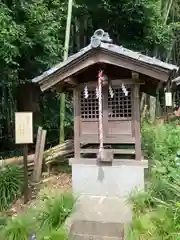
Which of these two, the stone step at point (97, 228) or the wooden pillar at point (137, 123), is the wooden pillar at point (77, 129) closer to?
the wooden pillar at point (137, 123)

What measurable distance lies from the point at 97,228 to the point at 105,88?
2.50 meters

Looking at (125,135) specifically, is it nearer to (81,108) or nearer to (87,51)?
(81,108)

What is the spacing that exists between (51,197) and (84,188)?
74cm

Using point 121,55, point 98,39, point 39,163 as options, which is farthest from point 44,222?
point 98,39

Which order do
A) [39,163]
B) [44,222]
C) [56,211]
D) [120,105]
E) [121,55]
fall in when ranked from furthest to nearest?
[39,163] → [120,105] → [121,55] → [56,211] → [44,222]

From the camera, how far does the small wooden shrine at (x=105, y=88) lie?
16.4 ft

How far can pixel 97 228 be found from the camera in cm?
423

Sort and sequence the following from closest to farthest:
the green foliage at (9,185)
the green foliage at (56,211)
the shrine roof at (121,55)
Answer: the green foliage at (56,211), the shrine roof at (121,55), the green foliage at (9,185)

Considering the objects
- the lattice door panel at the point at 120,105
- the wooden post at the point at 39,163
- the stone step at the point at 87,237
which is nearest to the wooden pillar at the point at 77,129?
the lattice door panel at the point at 120,105

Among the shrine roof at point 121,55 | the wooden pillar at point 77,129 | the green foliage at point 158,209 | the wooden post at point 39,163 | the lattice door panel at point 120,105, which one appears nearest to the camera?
the green foliage at point 158,209

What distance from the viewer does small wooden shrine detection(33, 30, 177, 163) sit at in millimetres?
5008

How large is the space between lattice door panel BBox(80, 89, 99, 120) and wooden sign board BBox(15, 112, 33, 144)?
→ 107 cm

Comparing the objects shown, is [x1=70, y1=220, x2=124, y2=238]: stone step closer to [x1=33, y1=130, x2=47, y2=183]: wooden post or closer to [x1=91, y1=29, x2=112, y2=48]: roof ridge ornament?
[x1=33, y1=130, x2=47, y2=183]: wooden post

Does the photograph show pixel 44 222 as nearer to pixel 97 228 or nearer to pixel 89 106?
pixel 97 228
